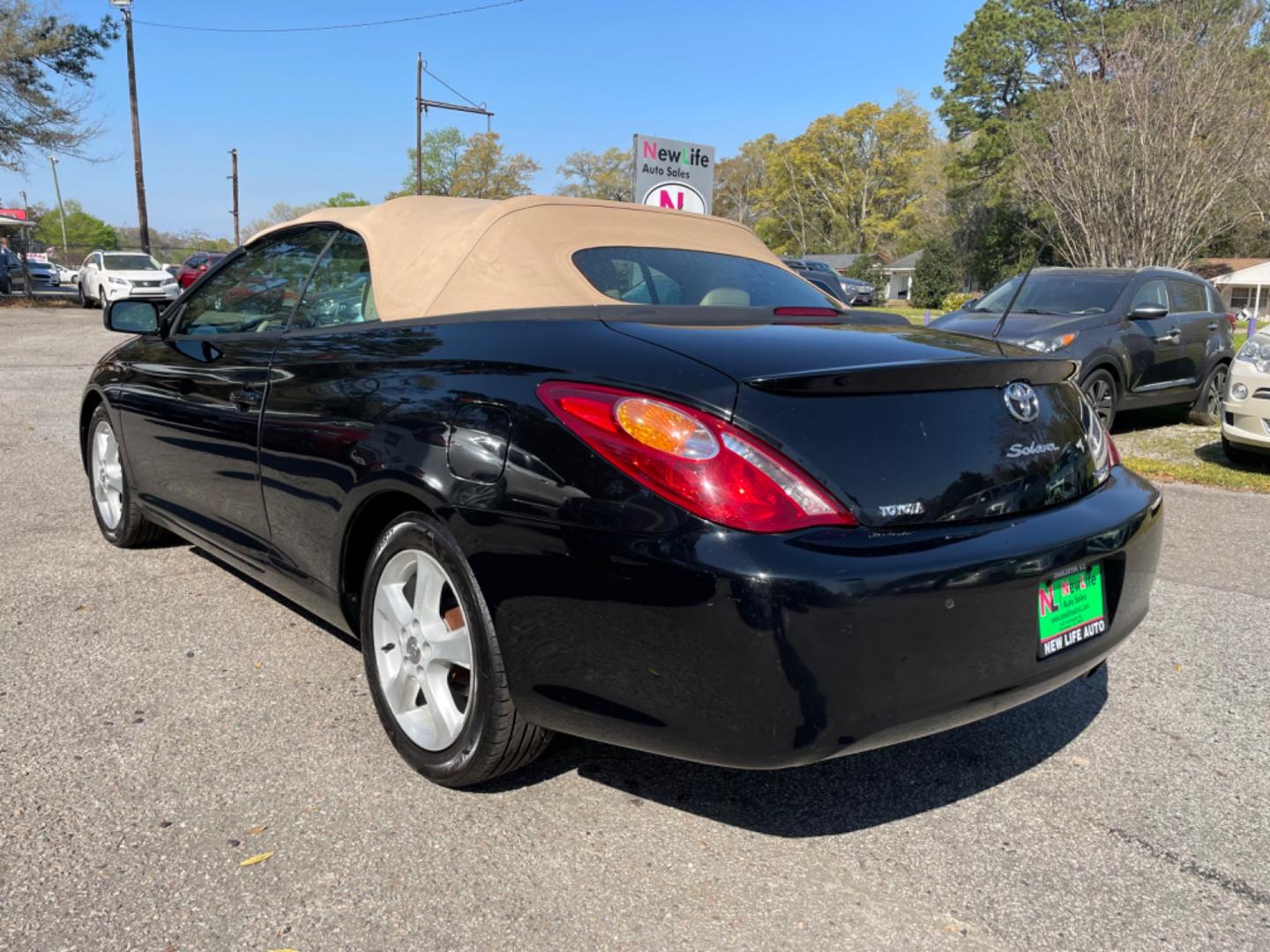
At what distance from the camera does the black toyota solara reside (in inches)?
80.4

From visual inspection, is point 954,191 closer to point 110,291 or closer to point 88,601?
point 110,291

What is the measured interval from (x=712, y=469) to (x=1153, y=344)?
8690 millimetres

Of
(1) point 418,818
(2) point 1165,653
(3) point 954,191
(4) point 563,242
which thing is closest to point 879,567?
(1) point 418,818

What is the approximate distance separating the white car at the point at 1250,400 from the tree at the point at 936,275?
46262 millimetres

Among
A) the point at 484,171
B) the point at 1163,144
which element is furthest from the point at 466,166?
the point at 1163,144

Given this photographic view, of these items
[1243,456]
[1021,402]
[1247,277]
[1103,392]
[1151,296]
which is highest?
[1247,277]

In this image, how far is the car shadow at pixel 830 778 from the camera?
261 centimetres

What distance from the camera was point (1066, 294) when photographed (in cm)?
958

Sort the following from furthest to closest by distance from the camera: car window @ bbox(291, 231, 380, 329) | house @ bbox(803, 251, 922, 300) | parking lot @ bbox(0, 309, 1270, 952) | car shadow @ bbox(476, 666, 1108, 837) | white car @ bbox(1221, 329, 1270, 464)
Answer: house @ bbox(803, 251, 922, 300), white car @ bbox(1221, 329, 1270, 464), car window @ bbox(291, 231, 380, 329), car shadow @ bbox(476, 666, 1108, 837), parking lot @ bbox(0, 309, 1270, 952)

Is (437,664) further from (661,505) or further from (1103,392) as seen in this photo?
(1103,392)

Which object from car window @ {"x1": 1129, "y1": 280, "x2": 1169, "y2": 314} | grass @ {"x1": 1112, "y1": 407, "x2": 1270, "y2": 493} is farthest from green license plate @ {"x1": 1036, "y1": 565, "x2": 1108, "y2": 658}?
car window @ {"x1": 1129, "y1": 280, "x2": 1169, "y2": 314}

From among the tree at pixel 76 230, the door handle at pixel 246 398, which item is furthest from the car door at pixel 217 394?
the tree at pixel 76 230

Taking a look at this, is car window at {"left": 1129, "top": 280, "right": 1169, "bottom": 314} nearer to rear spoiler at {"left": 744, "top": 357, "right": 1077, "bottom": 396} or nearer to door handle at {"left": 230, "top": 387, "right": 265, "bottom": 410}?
rear spoiler at {"left": 744, "top": 357, "right": 1077, "bottom": 396}

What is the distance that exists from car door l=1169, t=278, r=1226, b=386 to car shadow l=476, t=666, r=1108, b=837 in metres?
8.10
